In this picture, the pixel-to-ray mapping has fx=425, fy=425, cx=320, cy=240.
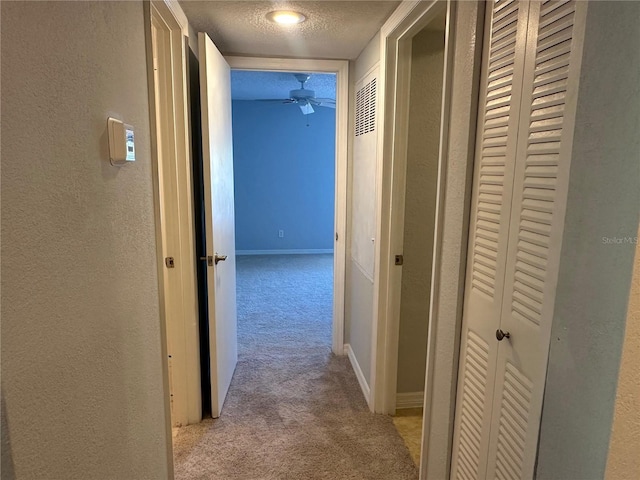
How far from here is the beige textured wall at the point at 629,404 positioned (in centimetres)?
74

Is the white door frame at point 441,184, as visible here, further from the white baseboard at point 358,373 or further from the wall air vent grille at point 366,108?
the white baseboard at point 358,373

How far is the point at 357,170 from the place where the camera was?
2.69 meters

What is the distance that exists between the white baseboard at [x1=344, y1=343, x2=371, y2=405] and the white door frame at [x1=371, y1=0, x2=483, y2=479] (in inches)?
26.0

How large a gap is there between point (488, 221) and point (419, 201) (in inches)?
40.6

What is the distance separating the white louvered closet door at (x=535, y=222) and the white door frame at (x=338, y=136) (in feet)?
5.96

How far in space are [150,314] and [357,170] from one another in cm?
171

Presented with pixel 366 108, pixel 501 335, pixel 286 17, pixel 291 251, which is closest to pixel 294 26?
pixel 286 17

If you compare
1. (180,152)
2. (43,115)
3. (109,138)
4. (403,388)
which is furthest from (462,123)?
(403,388)

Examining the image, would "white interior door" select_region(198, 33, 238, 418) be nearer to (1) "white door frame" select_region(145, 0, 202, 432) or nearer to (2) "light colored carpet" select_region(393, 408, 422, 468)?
(1) "white door frame" select_region(145, 0, 202, 432)

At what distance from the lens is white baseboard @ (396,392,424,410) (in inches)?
96.0

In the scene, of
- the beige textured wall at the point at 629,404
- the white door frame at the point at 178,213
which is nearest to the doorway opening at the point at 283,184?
the white door frame at the point at 178,213

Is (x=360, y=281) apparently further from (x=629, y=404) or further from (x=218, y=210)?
(x=629, y=404)

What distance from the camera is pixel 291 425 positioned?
223cm

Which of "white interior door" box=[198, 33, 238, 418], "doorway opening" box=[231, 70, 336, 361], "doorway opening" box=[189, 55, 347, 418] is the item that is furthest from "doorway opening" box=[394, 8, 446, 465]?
"doorway opening" box=[231, 70, 336, 361]
